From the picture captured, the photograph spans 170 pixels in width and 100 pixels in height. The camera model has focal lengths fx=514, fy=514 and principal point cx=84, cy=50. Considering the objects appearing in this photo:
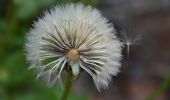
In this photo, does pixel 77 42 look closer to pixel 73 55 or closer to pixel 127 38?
pixel 73 55

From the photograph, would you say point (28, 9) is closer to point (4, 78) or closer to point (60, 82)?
point (4, 78)

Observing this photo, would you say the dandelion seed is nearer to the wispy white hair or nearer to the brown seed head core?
the wispy white hair

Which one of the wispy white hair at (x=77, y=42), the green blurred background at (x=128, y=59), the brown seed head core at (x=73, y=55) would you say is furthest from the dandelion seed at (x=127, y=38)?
the green blurred background at (x=128, y=59)

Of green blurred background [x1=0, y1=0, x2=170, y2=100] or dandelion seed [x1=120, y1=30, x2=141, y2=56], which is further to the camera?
green blurred background [x1=0, y1=0, x2=170, y2=100]

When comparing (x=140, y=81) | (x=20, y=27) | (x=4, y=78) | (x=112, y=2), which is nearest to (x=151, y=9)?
(x=112, y=2)

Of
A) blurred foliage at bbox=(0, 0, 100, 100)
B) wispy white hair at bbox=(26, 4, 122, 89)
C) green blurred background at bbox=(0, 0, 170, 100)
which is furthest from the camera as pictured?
green blurred background at bbox=(0, 0, 170, 100)

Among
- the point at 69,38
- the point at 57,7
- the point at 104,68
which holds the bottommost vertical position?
the point at 104,68

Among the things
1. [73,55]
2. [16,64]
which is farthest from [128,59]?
[73,55]

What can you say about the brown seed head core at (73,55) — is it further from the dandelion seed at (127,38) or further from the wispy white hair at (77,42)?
the dandelion seed at (127,38)

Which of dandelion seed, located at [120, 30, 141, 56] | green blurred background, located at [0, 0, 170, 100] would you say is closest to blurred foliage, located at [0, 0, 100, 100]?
green blurred background, located at [0, 0, 170, 100]
